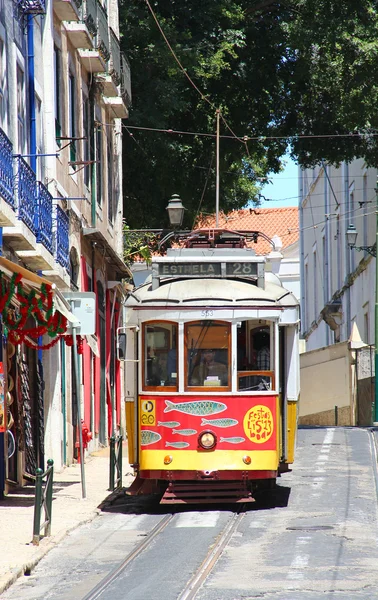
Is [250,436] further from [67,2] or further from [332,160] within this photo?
[332,160]

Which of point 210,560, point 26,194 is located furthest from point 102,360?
point 210,560

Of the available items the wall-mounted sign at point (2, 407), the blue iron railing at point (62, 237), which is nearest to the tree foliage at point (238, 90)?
the blue iron railing at point (62, 237)

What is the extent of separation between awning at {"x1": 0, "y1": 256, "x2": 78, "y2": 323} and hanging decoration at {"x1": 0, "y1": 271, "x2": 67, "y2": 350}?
3.0 inches

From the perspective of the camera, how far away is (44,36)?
2227 cm

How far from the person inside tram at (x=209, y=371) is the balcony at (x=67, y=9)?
9555 millimetres

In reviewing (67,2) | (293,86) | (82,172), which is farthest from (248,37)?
(67,2)

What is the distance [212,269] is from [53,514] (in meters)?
3.95

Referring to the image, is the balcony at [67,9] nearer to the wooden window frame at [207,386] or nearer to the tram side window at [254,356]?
the wooden window frame at [207,386]

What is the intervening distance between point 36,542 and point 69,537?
1.06 metres

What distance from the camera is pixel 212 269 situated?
55.7 feet

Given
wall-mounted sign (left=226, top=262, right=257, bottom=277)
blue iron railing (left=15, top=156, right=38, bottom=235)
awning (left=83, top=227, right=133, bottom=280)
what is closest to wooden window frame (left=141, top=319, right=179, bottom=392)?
wall-mounted sign (left=226, top=262, right=257, bottom=277)

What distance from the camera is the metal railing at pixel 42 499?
13.3 meters

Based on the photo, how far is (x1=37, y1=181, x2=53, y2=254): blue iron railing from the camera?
1942 cm

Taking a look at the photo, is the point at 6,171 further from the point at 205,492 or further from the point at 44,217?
the point at 205,492
